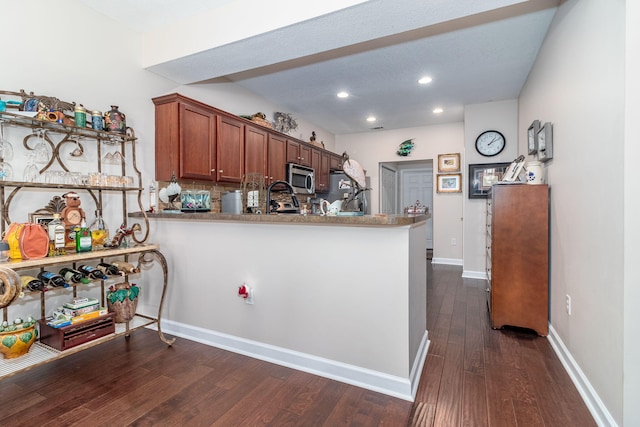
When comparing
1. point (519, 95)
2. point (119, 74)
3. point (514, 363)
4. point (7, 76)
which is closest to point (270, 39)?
point (119, 74)

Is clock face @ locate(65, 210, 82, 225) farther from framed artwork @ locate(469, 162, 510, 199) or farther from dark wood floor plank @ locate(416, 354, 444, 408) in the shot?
framed artwork @ locate(469, 162, 510, 199)

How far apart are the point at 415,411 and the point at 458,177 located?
476 cm

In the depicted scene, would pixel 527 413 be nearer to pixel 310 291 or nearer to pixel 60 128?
pixel 310 291

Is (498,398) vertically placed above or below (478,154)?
below

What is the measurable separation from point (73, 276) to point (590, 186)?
128 inches

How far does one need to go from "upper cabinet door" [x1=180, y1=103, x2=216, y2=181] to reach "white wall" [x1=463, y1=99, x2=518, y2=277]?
367 cm

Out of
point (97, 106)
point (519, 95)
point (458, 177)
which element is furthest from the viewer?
point (458, 177)

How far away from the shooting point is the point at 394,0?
1914 mm

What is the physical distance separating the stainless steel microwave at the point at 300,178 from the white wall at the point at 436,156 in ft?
6.13

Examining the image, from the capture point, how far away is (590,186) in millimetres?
1784

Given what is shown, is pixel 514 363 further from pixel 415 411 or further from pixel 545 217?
pixel 545 217

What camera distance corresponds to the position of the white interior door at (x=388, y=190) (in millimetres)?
6406

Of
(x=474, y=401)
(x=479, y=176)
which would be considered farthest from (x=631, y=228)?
(x=479, y=176)

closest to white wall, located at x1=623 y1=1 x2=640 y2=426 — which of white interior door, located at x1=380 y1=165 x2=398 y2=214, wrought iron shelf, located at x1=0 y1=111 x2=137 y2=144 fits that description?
wrought iron shelf, located at x1=0 y1=111 x2=137 y2=144
